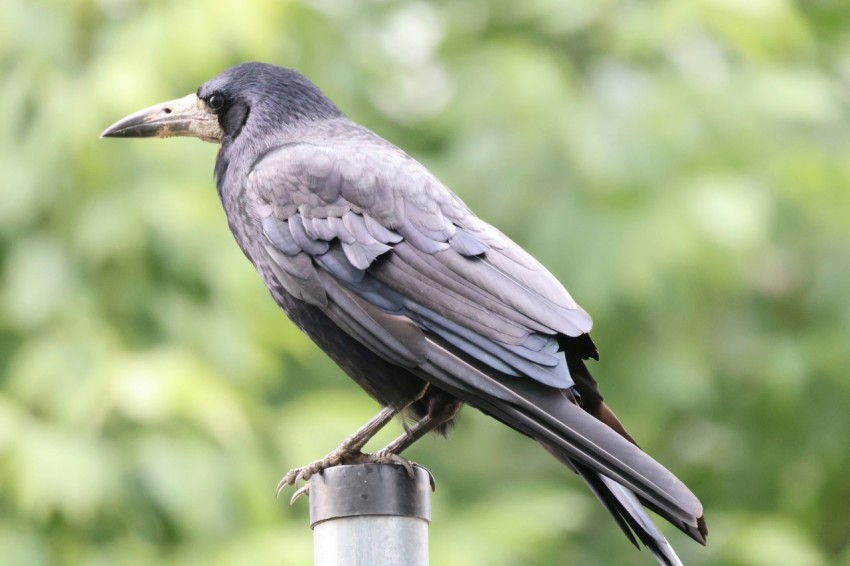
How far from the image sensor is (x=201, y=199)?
22.1 ft

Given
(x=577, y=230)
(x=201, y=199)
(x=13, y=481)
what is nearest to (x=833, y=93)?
(x=577, y=230)

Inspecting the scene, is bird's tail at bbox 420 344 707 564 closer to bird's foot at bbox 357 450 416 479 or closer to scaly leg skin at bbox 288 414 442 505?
bird's foot at bbox 357 450 416 479

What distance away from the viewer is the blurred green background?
6051mm

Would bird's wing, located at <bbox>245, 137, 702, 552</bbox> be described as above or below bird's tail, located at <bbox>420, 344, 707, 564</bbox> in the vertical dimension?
above

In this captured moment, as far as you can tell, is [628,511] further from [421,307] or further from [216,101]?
[216,101]

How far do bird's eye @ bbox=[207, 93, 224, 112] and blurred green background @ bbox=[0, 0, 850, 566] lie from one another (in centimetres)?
134

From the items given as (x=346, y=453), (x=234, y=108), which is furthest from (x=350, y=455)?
(x=234, y=108)

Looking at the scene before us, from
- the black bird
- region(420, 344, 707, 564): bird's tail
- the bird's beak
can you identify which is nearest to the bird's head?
the bird's beak

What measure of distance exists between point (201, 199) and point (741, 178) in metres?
2.68

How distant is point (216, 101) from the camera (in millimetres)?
4883

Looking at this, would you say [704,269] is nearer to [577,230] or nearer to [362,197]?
[577,230]

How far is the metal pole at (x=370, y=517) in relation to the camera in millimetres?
3369

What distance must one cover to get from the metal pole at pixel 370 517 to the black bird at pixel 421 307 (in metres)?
0.24

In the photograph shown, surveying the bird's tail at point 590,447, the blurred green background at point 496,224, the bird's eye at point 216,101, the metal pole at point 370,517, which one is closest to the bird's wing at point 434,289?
the bird's tail at point 590,447
